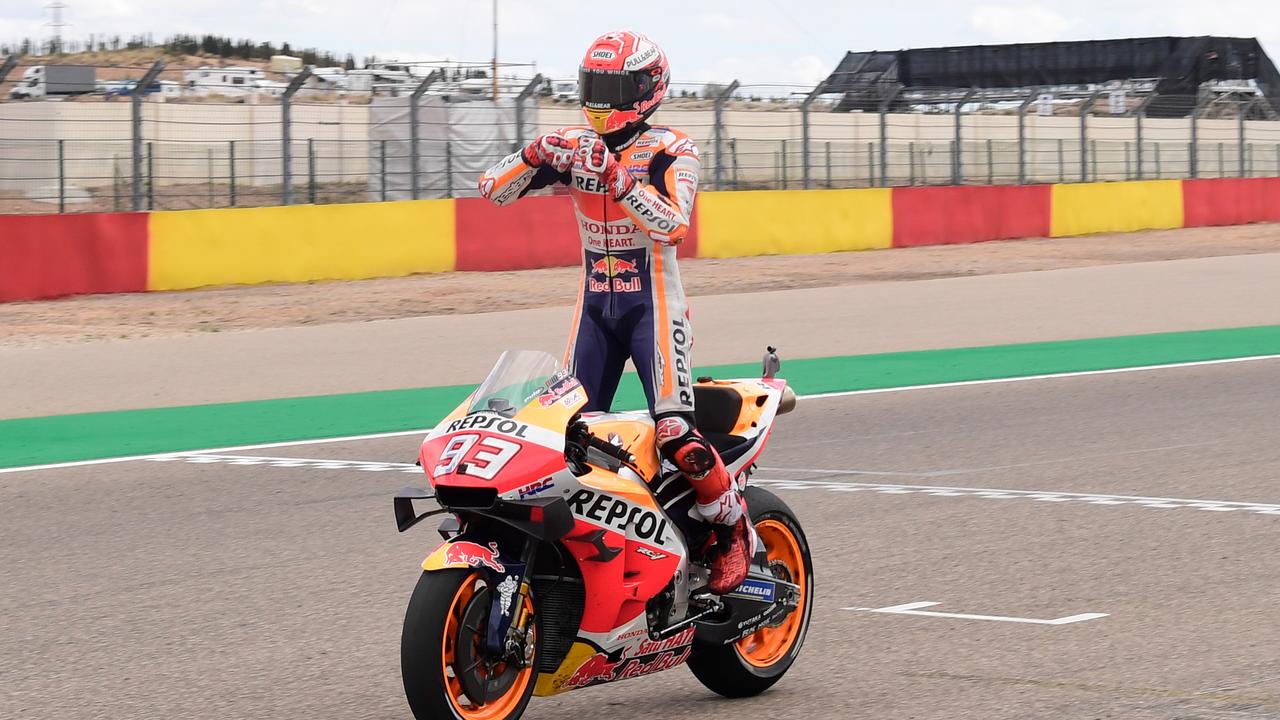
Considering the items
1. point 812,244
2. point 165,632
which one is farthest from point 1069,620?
point 812,244

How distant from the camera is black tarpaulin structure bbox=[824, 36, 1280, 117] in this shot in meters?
51.8

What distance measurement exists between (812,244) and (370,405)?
14443mm

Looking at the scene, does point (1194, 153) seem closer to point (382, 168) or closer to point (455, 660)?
point (382, 168)

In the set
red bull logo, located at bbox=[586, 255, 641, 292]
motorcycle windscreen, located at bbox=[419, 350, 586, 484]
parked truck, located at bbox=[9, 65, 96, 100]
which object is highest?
parked truck, located at bbox=[9, 65, 96, 100]

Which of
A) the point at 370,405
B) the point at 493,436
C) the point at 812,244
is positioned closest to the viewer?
the point at 493,436

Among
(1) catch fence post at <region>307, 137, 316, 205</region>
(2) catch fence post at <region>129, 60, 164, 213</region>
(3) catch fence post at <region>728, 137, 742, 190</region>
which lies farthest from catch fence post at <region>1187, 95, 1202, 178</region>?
(2) catch fence post at <region>129, 60, 164, 213</region>

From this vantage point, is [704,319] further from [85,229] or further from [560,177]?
[560,177]

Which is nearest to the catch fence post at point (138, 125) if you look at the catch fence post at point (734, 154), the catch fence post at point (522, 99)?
the catch fence post at point (522, 99)

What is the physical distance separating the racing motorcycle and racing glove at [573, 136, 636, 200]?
644 millimetres

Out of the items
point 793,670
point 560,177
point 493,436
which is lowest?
point 793,670

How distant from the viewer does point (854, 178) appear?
29625mm

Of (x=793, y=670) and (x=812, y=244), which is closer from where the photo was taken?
(x=793, y=670)

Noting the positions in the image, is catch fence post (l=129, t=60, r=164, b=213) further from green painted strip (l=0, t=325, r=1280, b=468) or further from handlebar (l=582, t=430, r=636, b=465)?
handlebar (l=582, t=430, r=636, b=465)

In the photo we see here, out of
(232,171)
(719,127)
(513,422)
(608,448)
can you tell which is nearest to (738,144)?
(719,127)
